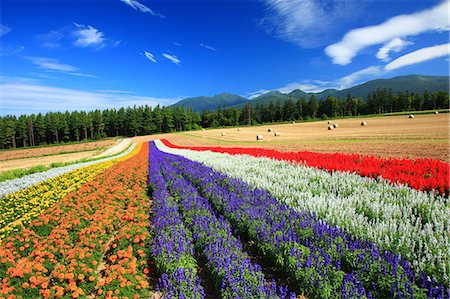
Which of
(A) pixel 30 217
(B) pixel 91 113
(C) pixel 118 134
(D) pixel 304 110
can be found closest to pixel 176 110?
(C) pixel 118 134

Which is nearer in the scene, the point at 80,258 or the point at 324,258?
the point at 324,258

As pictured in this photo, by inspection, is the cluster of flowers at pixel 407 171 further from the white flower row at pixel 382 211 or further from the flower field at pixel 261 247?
the white flower row at pixel 382 211

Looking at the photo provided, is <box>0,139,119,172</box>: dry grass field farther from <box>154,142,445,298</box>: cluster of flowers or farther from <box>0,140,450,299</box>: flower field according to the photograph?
<box>154,142,445,298</box>: cluster of flowers

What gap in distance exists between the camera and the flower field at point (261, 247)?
3.59m

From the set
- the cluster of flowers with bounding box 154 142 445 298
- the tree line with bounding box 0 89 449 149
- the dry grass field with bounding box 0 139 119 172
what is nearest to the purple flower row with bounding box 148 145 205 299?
the cluster of flowers with bounding box 154 142 445 298

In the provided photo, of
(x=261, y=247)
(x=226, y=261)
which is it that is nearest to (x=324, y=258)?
(x=261, y=247)

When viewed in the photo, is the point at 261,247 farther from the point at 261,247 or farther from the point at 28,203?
the point at 28,203

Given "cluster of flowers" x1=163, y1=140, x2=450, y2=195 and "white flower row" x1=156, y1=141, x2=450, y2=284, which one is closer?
"white flower row" x1=156, y1=141, x2=450, y2=284

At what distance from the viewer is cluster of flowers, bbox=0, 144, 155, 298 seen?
4.31 meters

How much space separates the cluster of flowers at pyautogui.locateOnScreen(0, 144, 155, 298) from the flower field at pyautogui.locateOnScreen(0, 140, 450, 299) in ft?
0.10

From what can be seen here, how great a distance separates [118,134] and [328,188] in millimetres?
117639

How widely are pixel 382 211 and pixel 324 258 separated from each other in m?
2.45

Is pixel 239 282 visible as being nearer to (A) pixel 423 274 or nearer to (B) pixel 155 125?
(A) pixel 423 274

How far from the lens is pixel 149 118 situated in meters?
A: 106
